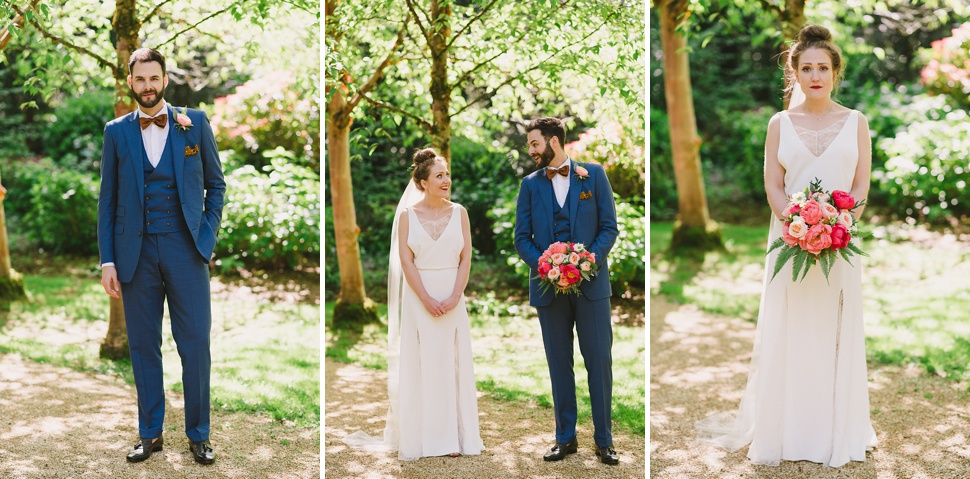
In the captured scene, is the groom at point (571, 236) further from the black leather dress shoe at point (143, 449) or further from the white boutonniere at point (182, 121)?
the black leather dress shoe at point (143, 449)

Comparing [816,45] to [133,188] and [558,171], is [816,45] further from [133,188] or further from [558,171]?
[133,188]

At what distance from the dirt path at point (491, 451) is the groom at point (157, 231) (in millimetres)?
732

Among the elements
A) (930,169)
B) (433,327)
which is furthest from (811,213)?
(930,169)

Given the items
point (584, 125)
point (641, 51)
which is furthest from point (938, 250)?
point (641, 51)

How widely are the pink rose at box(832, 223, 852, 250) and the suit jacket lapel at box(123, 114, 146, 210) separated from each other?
323cm

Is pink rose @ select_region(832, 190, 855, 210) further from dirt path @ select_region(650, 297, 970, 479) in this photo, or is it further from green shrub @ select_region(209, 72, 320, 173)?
green shrub @ select_region(209, 72, 320, 173)

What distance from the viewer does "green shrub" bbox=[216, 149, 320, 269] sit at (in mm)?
8836

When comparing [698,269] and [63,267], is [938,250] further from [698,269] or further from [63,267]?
[63,267]

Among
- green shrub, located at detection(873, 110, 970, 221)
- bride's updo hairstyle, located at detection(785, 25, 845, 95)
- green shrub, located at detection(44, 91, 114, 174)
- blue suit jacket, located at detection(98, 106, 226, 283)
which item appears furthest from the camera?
green shrub, located at detection(44, 91, 114, 174)

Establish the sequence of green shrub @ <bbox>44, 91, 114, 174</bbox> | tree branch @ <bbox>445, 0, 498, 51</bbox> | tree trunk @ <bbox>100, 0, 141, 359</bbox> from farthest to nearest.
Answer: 1. green shrub @ <bbox>44, 91, 114, 174</bbox>
2. tree trunk @ <bbox>100, 0, 141, 359</bbox>
3. tree branch @ <bbox>445, 0, 498, 51</bbox>

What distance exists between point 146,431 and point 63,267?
6.54 meters

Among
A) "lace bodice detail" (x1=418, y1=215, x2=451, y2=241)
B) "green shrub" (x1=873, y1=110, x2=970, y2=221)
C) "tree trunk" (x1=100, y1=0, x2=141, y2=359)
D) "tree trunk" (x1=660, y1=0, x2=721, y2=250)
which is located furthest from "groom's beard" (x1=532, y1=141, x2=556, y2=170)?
"green shrub" (x1=873, y1=110, x2=970, y2=221)

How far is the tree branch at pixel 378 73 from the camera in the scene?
17.3 ft

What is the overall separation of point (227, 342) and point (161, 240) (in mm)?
3183
